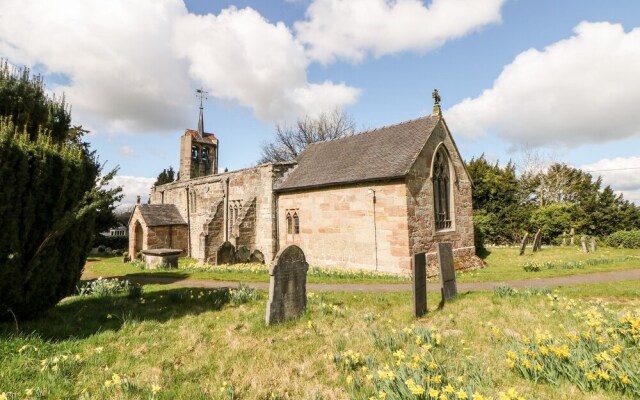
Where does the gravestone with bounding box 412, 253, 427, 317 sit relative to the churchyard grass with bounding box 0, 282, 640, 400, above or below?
above

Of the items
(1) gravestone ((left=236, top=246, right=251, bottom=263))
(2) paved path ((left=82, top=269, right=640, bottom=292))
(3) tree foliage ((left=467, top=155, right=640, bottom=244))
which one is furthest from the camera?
(3) tree foliage ((left=467, top=155, right=640, bottom=244))

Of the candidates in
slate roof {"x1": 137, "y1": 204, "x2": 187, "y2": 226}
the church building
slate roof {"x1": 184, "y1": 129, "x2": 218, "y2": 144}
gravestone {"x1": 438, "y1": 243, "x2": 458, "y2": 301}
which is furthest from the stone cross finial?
slate roof {"x1": 184, "y1": 129, "x2": 218, "y2": 144}

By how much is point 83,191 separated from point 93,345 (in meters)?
3.25

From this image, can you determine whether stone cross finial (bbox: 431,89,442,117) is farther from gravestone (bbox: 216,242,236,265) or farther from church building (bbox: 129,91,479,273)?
gravestone (bbox: 216,242,236,265)

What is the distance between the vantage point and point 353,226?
16.1 m

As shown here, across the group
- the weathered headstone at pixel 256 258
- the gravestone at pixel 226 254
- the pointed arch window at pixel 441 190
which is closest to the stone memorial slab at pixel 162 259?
the gravestone at pixel 226 254

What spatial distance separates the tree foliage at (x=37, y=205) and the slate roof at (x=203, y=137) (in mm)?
26315

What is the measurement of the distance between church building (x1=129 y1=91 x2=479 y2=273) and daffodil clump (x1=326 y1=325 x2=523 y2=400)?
889 centimetres

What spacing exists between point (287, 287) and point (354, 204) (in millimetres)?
9382

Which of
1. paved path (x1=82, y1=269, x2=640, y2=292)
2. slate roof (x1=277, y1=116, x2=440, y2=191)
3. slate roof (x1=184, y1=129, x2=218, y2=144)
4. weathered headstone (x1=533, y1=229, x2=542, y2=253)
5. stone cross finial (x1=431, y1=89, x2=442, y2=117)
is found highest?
slate roof (x1=184, y1=129, x2=218, y2=144)

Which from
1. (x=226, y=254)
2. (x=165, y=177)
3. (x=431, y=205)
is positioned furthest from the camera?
(x=165, y=177)

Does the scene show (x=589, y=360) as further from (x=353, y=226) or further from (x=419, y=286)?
(x=353, y=226)

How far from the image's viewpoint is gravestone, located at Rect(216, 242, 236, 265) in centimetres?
1886

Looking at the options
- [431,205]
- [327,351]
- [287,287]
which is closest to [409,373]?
[327,351]
